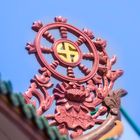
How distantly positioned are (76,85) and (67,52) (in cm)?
53

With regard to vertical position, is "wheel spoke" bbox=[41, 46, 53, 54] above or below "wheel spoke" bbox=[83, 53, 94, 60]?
above

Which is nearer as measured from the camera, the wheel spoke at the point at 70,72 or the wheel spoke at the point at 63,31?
the wheel spoke at the point at 70,72

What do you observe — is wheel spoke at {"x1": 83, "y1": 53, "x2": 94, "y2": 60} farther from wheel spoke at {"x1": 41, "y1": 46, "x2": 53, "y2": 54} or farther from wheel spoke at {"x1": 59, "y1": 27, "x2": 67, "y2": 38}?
wheel spoke at {"x1": 41, "y1": 46, "x2": 53, "y2": 54}

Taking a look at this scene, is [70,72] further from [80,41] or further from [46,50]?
[80,41]

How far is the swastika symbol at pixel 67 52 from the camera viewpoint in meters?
7.52

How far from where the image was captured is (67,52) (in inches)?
299

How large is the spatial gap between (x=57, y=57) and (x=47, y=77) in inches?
15.3

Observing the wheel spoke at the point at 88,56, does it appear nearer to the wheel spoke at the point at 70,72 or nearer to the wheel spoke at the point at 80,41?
the wheel spoke at the point at 80,41

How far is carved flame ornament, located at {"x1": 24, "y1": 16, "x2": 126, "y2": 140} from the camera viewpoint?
6879 mm

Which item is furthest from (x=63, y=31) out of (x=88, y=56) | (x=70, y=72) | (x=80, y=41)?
(x=70, y=72)

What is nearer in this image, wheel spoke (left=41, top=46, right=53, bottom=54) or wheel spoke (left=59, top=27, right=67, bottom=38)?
wheel spoke (left=41, top=46, right=53, bottom=54)

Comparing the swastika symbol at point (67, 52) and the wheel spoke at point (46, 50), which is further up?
the wheel spoke at point (46, 50)

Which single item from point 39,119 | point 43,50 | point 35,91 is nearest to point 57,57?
point 43,50

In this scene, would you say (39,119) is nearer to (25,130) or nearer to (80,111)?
(25,130)
